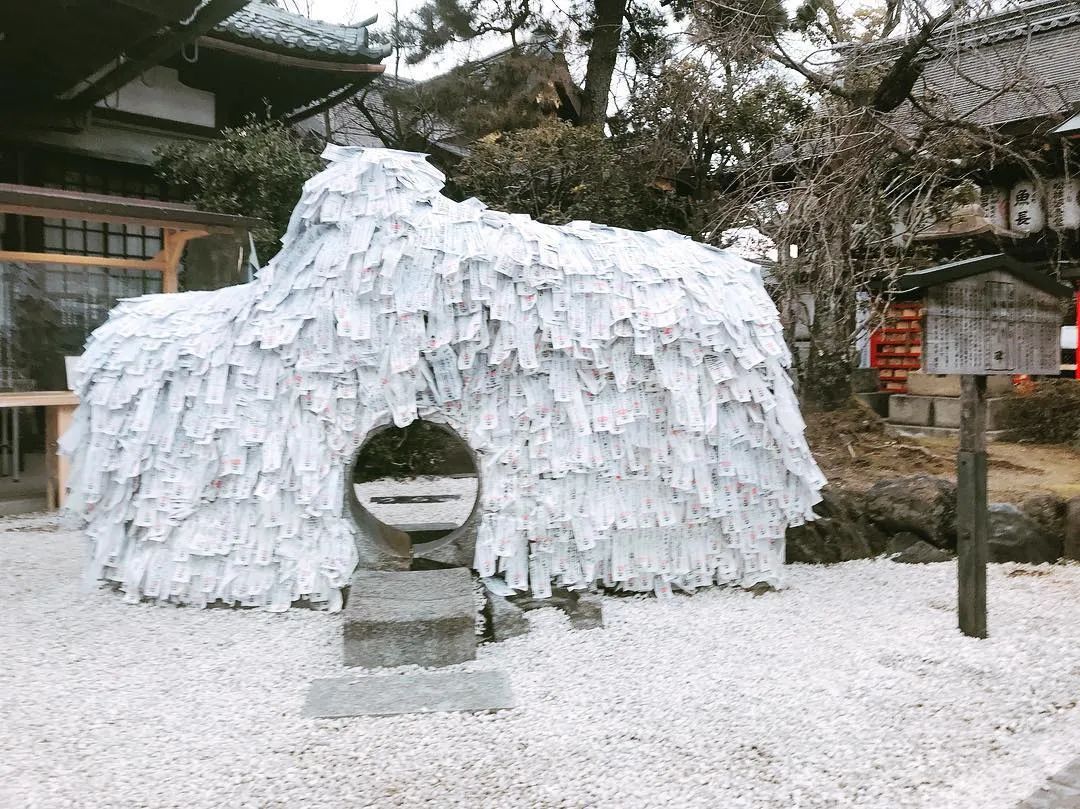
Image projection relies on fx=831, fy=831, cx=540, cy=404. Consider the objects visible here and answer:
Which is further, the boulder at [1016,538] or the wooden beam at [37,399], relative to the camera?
the wooden beam at [37,399]

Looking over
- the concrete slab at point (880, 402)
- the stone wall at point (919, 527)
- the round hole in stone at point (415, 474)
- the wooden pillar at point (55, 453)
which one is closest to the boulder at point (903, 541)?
the stone wall at point (919, 527)

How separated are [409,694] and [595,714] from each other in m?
0.80

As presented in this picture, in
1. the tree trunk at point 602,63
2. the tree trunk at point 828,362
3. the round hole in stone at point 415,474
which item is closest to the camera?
the round hole in stone at point 415,474

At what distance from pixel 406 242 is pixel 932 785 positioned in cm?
349

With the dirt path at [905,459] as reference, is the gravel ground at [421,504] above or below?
below

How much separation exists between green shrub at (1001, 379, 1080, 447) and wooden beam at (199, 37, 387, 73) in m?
8.63

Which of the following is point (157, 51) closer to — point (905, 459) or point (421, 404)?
point (421, 404)

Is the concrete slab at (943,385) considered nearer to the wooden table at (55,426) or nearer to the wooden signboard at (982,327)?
the wooden signboard at (982,327)

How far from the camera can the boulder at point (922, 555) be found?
5666 mm

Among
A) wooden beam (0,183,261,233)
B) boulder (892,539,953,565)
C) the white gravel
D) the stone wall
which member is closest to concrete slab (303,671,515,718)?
the white gravel

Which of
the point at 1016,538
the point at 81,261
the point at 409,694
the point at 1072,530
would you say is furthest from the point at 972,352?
the point at 81,261

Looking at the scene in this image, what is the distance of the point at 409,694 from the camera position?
353cm

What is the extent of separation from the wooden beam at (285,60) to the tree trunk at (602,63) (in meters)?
3.03

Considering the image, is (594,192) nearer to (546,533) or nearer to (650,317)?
(650,317)
